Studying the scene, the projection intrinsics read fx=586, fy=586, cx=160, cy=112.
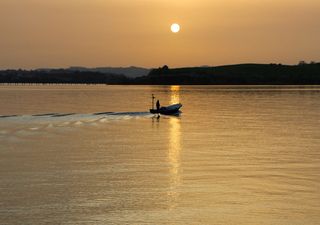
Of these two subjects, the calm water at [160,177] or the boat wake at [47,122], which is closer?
the calm water at [160,177]

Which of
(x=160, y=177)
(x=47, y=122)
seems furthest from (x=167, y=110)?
(x=160, y=177)

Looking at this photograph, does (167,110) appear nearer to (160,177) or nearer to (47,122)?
(47,122)

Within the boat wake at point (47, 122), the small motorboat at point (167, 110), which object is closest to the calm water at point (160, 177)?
the boat wake at point (47, 122)

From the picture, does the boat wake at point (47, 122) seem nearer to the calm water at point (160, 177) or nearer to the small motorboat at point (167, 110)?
the calm water at point (160, 177)

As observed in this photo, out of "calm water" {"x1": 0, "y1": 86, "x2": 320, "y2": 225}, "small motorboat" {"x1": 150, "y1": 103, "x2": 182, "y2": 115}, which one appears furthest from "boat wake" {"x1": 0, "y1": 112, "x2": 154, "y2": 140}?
"small motorboat" {"x1": 150, "y1": 103, "x2": 182, "y2": 115}

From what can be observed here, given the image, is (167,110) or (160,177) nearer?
(160,177)

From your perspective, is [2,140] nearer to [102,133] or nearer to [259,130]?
[102,133]

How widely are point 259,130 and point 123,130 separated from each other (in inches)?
483

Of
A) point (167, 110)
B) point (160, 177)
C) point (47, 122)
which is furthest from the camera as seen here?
point (167, 110)

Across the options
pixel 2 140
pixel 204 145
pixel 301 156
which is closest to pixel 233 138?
pixel 204 145

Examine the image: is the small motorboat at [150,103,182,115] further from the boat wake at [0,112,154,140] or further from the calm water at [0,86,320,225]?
the calm water at [0,86,320,225]

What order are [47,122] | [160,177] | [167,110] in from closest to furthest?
[160,177] → [47,122] → [167,110]

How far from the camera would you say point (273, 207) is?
2156 centimetres

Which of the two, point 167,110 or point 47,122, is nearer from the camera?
point 47,122
